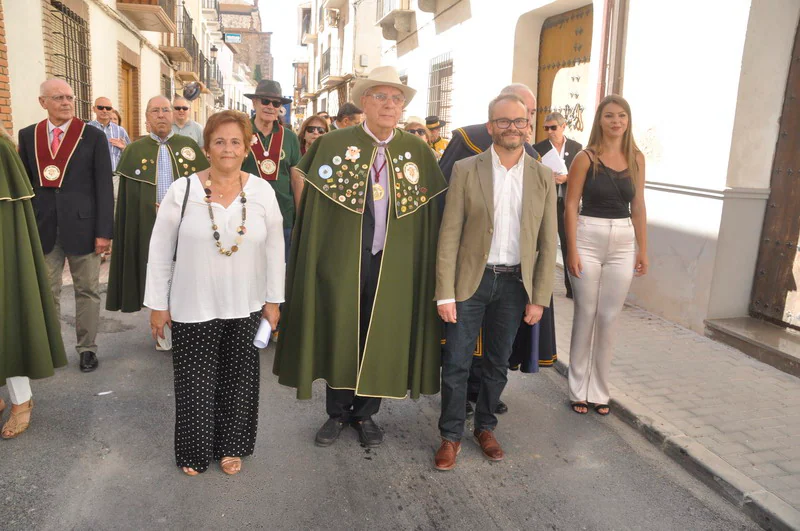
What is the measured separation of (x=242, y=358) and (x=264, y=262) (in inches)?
20.7

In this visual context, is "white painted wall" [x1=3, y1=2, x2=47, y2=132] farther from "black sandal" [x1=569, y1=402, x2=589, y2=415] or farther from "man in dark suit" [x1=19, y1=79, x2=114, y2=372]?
"black sandal" [x1=569, y1=402, x2=589, y2=415]

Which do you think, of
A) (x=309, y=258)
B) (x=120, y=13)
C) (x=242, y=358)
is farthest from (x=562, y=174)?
(x=120, y=13)

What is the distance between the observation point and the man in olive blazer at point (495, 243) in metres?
3.39

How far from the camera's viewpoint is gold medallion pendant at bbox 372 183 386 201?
3.56 m

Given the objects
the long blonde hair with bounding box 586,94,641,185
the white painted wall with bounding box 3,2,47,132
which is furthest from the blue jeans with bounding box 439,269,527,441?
the white painted wall with bounding box 3,2,47,132

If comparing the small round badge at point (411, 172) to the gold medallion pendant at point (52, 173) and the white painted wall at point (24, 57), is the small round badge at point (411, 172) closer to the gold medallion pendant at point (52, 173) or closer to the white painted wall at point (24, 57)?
the gold medallion pendant at point (52, 173)

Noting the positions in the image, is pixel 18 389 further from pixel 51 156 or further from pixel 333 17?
pixel 333 17

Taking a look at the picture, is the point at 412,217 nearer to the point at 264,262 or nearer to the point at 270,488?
the point at 264,262

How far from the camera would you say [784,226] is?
5.87 metres

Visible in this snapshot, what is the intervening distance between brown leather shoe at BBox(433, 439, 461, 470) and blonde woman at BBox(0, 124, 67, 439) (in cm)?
237

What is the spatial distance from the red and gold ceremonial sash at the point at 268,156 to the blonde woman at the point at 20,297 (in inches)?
74.9

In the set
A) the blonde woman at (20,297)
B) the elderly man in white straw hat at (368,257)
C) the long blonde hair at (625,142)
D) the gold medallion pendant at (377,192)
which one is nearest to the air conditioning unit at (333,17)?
the long blonde hair at (625,142)

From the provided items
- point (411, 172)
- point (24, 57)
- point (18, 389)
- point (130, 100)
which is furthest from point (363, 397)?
point (130, 100)

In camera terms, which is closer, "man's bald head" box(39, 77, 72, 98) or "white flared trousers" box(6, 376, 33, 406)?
"white flared trousers" box(6, 376, 33, 406)
